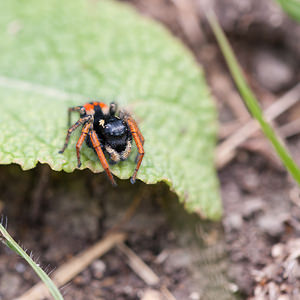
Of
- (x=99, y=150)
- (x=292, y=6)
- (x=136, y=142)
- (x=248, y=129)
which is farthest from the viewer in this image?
(x=248, y=129)

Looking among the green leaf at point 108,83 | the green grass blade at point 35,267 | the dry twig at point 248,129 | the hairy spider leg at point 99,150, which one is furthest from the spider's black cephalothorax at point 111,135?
the dry twig at point 248,129

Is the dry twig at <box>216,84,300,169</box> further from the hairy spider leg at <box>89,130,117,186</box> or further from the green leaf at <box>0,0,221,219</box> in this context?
the hairy spider leg at <box>89,130,117,186</box>

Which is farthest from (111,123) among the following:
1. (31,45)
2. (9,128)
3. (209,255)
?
(31,45)

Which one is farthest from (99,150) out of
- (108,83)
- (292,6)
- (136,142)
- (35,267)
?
(292,6)

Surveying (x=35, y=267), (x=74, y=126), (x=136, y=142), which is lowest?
(x=35, y=267)

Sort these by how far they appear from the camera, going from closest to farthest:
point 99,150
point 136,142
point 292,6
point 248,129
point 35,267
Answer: point 35,267 < point 99,150 < point 136,142 < point 292,6 < point 248,129

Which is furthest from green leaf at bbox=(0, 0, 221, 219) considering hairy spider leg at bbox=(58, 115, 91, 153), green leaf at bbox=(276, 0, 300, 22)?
green leaf at bbox=(276, 0, 300, 22)

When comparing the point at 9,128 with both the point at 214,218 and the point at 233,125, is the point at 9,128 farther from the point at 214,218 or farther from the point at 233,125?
the point at 233,125

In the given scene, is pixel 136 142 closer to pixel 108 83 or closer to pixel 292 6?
pixel 108 83

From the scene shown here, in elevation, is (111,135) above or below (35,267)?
above
